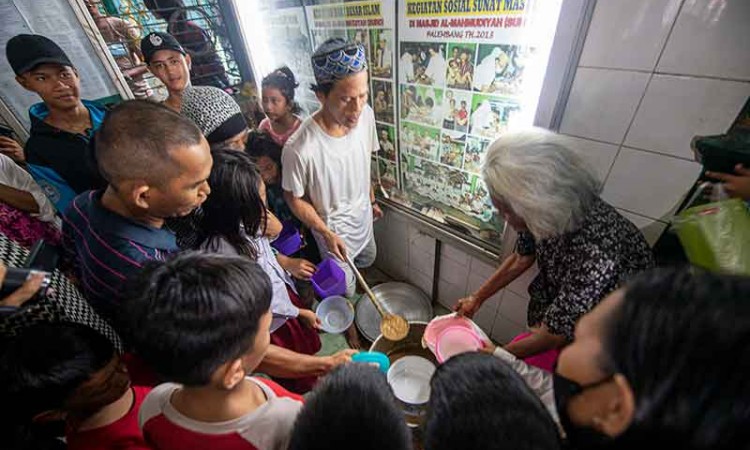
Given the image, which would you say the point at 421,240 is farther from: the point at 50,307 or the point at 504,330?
the point at 50,307

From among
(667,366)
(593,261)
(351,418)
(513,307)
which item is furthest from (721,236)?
(513,307)

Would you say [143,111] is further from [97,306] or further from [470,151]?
[470,151]

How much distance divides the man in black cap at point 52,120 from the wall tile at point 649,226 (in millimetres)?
2695

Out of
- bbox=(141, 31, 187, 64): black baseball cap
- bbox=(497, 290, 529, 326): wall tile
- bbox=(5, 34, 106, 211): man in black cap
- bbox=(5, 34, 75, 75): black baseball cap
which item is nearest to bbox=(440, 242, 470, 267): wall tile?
bbox=(497, 290, 529, 326): wall tile

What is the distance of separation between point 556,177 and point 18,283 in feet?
5.51

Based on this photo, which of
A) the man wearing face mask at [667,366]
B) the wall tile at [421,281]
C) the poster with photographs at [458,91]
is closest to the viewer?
the man wearing face mask at [667,366]

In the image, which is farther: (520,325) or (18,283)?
(520,325)

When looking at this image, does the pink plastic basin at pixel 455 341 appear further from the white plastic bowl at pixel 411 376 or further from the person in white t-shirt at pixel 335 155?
the person in white t-shirt at pixel 335 155

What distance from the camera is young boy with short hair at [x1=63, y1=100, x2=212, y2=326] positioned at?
0.92m

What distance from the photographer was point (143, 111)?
95 centimetres

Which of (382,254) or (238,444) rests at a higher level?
(238,444)

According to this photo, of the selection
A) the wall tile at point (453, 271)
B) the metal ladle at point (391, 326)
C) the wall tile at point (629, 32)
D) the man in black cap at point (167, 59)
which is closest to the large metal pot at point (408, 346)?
the metal ladle at point (391, 326)

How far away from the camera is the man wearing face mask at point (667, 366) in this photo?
1.01 ft

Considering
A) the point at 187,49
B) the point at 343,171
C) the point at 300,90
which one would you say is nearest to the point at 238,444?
the point at 343,171
